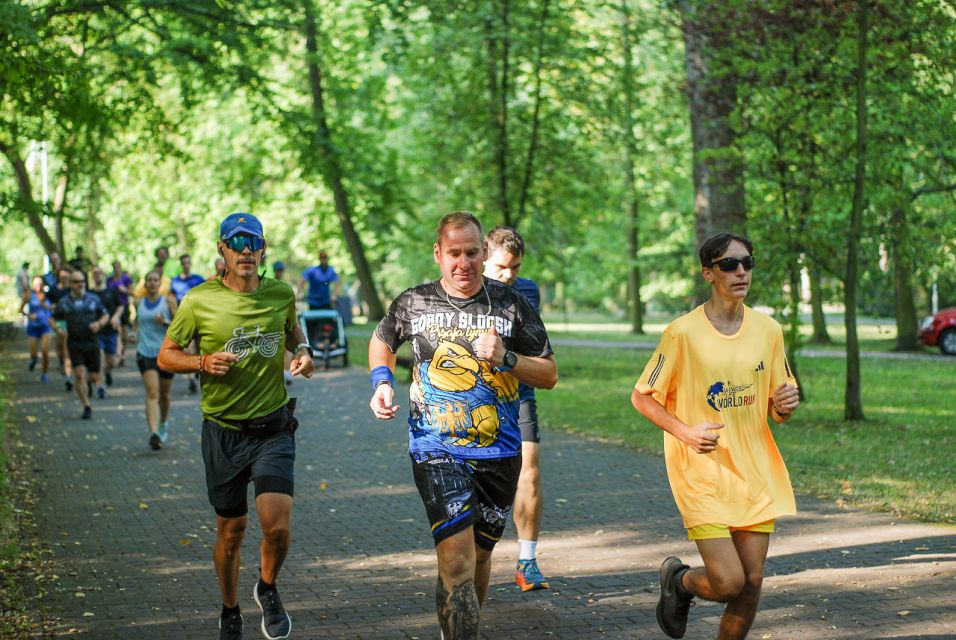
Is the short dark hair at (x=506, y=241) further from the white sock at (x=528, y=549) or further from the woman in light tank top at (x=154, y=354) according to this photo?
the woman in light tank top at (x=154, y=354)

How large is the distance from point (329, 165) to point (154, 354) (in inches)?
404

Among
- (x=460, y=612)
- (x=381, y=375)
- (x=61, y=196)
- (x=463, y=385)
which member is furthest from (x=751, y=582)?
(x=61, y=196)

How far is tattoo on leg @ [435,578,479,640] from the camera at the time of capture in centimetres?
511

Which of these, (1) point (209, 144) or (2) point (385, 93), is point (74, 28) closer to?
(2) point (385, 93)

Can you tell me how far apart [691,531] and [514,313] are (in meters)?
1.23

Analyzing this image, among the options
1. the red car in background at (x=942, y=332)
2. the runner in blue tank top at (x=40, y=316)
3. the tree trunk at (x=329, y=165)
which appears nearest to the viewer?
the runner in blue tank top at (x=40, y=316)

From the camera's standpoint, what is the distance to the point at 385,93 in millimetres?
39062

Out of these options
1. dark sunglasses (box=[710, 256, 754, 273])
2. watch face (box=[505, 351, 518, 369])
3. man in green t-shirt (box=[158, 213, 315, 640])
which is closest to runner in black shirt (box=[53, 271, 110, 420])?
man in green t-shirt (box=[158, 213, 315, 640])

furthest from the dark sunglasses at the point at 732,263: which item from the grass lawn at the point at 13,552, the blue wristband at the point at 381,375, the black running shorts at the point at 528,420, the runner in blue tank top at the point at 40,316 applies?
the runner in blue tank top at the point at 40,316

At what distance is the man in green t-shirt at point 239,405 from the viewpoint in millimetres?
6375

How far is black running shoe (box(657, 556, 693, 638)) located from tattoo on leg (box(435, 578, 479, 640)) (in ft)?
3.62

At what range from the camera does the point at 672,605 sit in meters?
5.81

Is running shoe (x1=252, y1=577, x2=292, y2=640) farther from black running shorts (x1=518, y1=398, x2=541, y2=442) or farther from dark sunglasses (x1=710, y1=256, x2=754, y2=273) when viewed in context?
dark sunglasses (x1=710, y1=256, x2=754, y2=273)

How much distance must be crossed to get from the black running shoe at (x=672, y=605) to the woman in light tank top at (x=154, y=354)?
27.9ft
